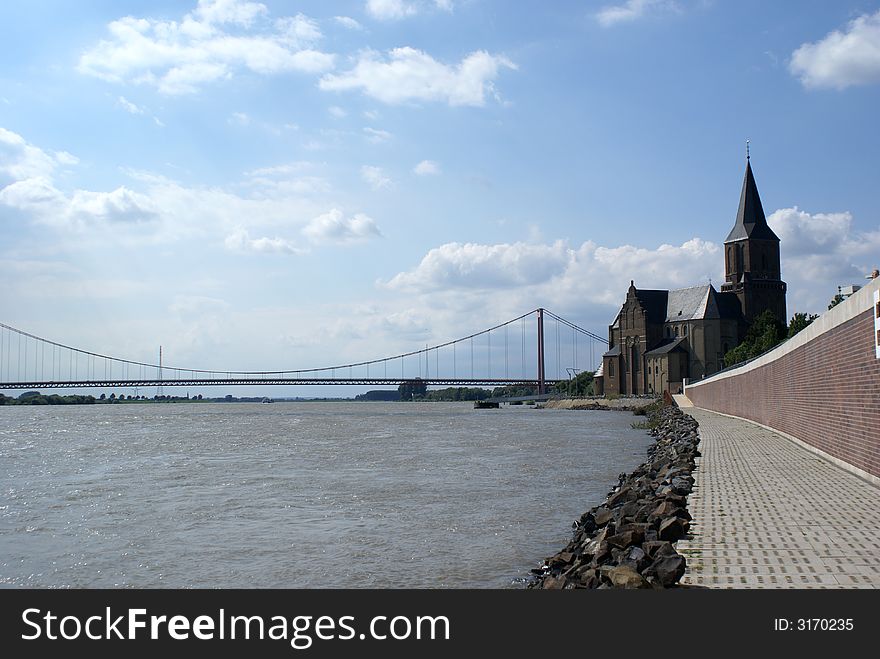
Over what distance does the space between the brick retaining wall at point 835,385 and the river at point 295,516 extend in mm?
4615

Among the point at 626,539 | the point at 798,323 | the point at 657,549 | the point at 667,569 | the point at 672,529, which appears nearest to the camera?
the point at 667,569

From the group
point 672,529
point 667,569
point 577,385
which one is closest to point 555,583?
point 672,529

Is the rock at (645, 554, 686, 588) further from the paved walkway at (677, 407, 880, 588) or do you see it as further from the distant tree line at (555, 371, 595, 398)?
the distant tree line at (555, 371, 595, 398)

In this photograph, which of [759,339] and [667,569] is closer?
[667,569]

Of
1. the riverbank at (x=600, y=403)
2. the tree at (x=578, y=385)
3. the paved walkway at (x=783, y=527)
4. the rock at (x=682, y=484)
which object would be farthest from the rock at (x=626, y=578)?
the tree at (x=578, y=385)

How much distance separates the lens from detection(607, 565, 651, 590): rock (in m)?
7.07

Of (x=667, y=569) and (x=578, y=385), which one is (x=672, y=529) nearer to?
(x=667, y=569)

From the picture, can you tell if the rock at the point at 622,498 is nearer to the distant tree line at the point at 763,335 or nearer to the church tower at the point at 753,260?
the distant tree line at the point at 763,335

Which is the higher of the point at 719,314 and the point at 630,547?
the point at 719,314

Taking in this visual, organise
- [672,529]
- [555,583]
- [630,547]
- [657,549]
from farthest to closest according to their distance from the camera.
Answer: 1. [672,529]
2. [630,547]
3. [555,583]
4. [657,549]

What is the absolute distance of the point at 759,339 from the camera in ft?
275

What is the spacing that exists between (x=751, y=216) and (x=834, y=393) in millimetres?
90441
